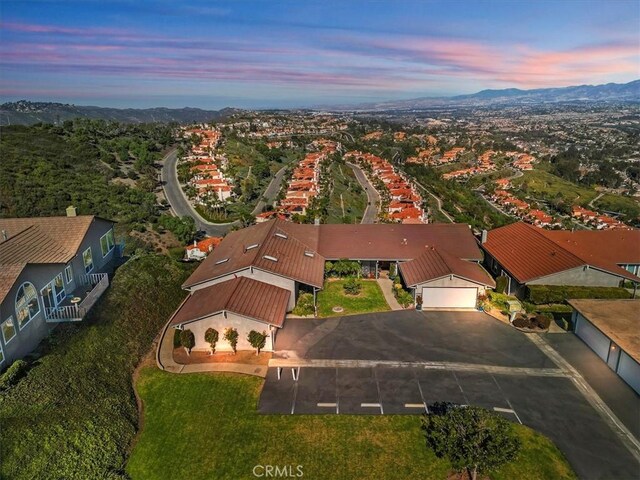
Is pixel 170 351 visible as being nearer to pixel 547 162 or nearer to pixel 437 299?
pixel 437 299

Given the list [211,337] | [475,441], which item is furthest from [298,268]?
[475,441]

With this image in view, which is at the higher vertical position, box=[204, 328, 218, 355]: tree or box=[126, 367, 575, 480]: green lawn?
box=[204, 328, 218, 355]: tree

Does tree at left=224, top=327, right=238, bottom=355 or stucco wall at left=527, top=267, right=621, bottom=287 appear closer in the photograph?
tree at left=224, top=327, right=238, bottom=355

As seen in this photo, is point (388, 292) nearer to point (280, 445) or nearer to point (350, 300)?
point (350, 300)

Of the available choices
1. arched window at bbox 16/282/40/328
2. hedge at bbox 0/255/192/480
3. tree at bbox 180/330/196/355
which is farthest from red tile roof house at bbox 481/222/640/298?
arched window at bbox 16/282/40/328

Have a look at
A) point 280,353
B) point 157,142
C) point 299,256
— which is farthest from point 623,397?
point 157,142

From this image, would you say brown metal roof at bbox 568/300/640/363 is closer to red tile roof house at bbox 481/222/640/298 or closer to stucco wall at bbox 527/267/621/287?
stucco wall at bbox 527/267/621/287
